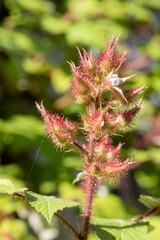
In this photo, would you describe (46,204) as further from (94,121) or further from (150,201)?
(150,201)

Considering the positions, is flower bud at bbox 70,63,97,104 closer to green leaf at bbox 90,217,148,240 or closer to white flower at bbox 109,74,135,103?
white flower at bbox 109,74,135,103

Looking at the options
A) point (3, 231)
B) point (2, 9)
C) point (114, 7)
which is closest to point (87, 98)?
point (3, 231)

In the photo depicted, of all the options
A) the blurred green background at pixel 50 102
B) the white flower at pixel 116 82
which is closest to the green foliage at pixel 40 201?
the white flower at pixel 116 82

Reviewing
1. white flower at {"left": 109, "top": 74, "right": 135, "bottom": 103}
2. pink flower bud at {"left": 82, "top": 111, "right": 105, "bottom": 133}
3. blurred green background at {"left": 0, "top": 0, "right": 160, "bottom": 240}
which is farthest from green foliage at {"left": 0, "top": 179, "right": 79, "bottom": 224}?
blurred green background at {"left": 0, "top": 0, "right": 160, "bottom": 240}

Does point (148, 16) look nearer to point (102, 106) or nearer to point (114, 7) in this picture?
point (114, 7)

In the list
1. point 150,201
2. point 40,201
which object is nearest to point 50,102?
point 150,201

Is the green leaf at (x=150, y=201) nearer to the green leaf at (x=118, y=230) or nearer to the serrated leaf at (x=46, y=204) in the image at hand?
the green leaf at (x=118, y=230)
